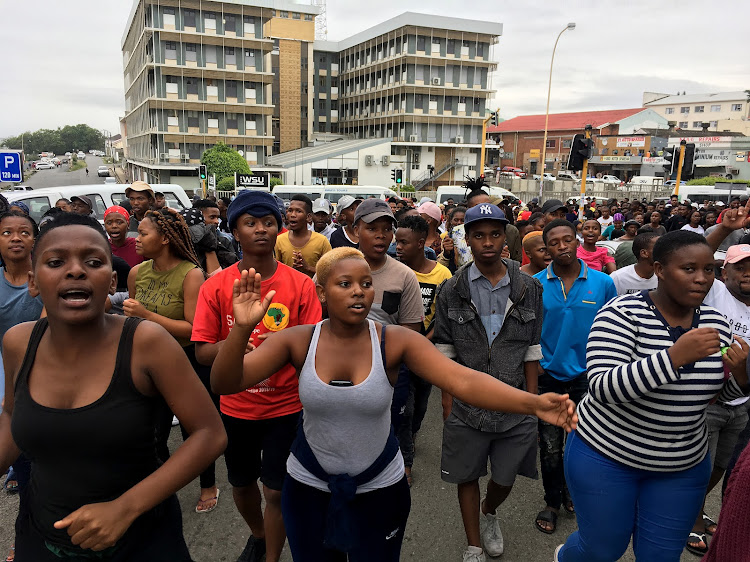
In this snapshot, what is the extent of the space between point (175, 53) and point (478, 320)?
4532 centimetres

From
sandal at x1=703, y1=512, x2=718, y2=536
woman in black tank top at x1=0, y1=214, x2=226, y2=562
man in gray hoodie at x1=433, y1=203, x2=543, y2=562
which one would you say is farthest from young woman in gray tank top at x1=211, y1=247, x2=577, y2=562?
sandal at x1=703, y1=512, x2=718, y2=536

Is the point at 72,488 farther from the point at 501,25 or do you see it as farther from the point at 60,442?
the point at 501,25

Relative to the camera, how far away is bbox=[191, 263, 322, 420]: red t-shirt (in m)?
2.90

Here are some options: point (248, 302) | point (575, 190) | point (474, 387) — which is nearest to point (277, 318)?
point (248, 302)

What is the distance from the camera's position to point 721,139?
51.6 meters

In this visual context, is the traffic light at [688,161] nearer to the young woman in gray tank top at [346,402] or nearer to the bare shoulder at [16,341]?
the young woman in gray tank top at [346,402]

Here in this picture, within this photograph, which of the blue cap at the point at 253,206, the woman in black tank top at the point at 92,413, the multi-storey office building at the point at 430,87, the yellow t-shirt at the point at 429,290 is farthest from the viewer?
the multi-storey office building at the point at 430,87

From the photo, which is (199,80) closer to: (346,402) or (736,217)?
(736,217)

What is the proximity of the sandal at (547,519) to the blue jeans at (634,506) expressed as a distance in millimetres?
1024

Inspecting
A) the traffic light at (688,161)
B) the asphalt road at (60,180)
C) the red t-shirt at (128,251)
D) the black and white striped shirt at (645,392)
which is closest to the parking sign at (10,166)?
the red t-shirt at (128,251)

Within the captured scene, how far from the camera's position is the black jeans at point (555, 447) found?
3654 mm

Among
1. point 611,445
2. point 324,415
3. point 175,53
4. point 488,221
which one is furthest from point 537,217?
point 175,53

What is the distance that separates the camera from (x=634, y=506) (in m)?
2.57

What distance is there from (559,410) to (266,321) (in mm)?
1683
